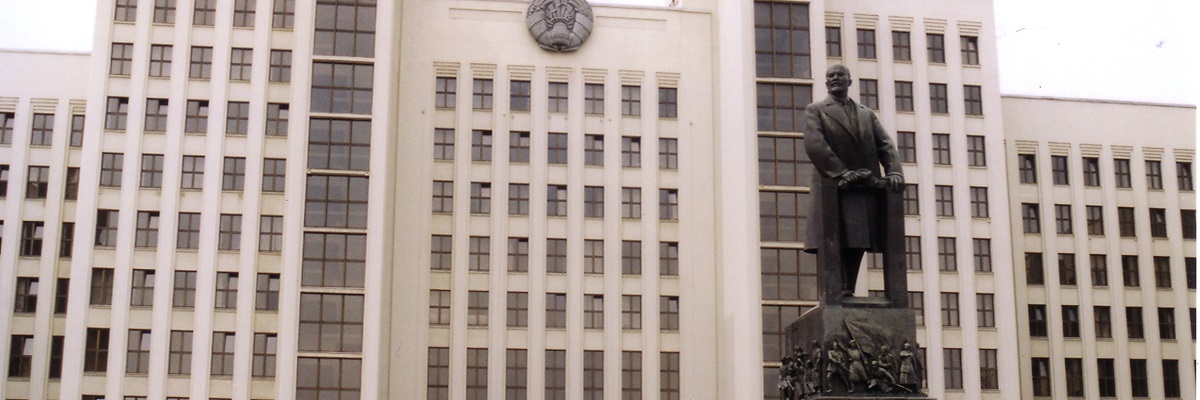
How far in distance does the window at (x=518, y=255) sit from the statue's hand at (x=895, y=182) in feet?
143

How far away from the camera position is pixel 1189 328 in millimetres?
72188

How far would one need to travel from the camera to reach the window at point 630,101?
221 feet

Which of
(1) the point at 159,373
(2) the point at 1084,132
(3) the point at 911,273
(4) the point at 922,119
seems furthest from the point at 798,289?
(1) the point at 159,373

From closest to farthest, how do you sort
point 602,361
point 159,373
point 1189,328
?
point 159,373 < point 602,361 < point 1189,328

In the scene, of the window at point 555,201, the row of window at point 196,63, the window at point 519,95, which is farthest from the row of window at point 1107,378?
the row of window at point 196,63

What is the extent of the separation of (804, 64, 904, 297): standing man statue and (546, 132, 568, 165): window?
1727 inches

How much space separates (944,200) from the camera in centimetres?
6719

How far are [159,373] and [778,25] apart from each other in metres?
28.7

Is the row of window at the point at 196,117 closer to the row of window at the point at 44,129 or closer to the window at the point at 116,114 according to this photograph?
the window at the point at 116,114

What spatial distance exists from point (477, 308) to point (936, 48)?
22977 millimetres

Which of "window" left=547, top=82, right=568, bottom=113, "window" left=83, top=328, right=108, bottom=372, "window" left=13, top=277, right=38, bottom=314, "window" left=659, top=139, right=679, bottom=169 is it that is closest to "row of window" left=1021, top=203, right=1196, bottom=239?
"window" left=659, top=139, right=679, bottom=169

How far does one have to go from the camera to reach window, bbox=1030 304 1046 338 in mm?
70438

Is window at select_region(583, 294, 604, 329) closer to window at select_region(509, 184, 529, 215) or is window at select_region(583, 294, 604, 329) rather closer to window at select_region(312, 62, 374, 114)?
window at select_region(509, 184, 529, 215)

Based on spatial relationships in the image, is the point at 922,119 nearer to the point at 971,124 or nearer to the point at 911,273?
the point at 971,124
